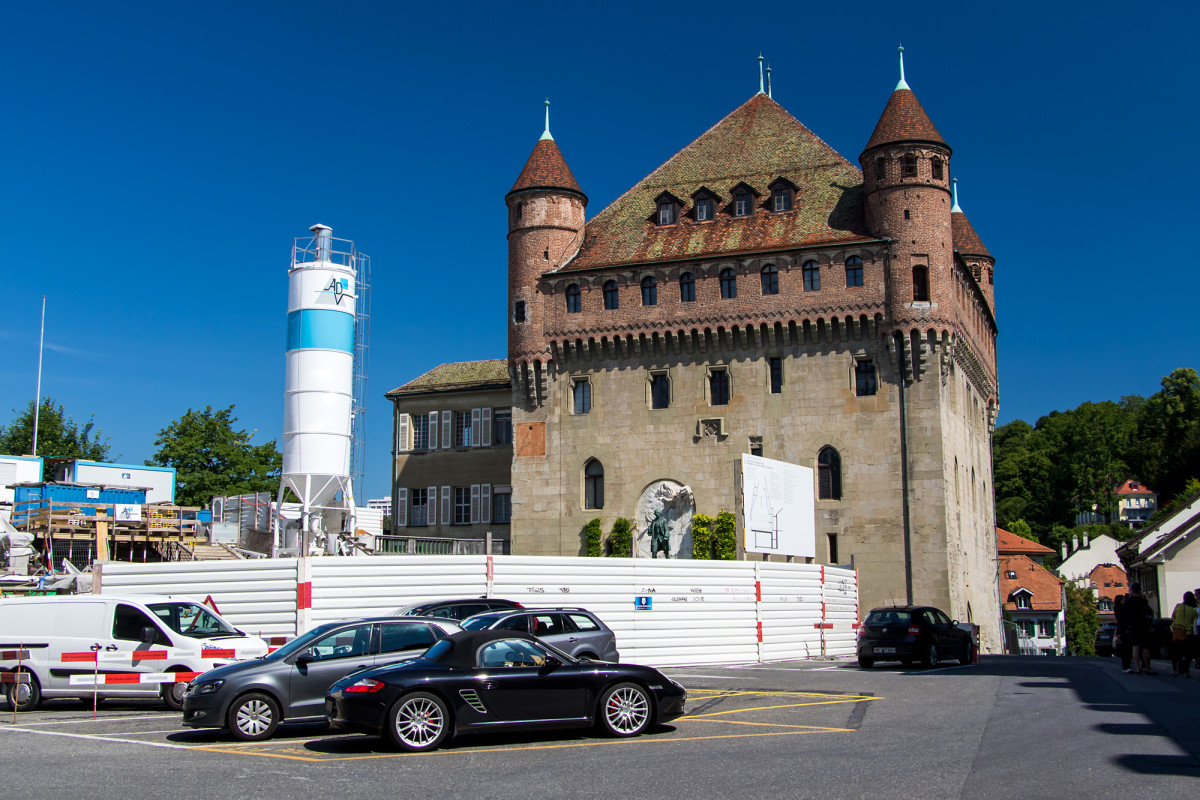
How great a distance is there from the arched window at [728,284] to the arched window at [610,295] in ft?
14.5

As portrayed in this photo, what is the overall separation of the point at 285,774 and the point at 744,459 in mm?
23805

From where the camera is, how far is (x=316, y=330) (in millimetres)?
48094

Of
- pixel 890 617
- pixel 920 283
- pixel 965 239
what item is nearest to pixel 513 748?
pixel 890 617

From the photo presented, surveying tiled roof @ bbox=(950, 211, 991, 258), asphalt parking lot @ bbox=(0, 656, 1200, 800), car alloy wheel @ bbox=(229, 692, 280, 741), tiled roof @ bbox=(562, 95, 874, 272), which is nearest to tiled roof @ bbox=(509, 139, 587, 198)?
tiled roof @ bbox=(562, 95, 874, 272)

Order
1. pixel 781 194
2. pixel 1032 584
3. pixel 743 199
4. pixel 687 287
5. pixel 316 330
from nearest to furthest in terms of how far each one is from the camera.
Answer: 1. pixel 687 287
2. pixel 781 194
3. pixel 743 199
4. pixel 316 330
5. pixel 1032 584

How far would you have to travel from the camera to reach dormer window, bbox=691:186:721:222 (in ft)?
156

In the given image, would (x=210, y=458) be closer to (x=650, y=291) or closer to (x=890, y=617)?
(x=650, y=291)

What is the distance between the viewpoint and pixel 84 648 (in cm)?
1886

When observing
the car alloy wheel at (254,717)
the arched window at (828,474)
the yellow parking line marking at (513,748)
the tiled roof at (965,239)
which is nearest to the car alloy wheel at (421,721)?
the yellow parking line marking at (513,748)

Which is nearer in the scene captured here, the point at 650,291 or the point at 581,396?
the point at 650,291

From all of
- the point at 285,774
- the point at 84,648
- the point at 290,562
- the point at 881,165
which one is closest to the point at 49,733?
the point at 84,648

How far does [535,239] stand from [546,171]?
2.94 m

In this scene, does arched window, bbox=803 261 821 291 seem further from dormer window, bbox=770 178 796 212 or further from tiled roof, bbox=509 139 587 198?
tiled roof, bbox=509 139 587 198

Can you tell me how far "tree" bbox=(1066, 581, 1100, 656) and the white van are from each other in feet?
264
